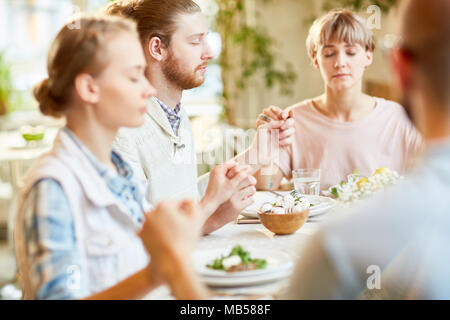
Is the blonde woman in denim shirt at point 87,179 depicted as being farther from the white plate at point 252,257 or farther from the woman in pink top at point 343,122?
the woman in pink top at point 343,122

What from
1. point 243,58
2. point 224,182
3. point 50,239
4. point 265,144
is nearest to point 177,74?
point 265,144

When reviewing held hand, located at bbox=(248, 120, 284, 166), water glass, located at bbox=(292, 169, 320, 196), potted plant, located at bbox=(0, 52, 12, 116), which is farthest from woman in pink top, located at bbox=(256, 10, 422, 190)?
potted plant, located at bbox=(0, 52, 12, 116)

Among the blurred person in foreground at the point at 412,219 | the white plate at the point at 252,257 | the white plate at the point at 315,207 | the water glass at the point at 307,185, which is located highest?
the blurred person in foreground at the point at 412,219

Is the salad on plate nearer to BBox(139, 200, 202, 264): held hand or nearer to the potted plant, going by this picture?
BBox(139, 200, 202, 264): held hand

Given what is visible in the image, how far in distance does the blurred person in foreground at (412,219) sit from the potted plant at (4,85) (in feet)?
15.1

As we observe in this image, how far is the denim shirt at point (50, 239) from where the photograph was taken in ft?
3.02

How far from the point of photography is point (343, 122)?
212 centimetres

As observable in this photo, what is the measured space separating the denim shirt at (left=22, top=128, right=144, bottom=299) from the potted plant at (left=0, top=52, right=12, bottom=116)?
13.9 feet

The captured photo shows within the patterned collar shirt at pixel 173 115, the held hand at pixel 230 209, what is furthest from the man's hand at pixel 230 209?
the patterned collar shirt at pixel 173 115

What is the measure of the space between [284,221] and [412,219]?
68cm

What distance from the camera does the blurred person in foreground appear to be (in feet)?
2.33

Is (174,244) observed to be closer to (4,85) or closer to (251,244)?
(251,244)

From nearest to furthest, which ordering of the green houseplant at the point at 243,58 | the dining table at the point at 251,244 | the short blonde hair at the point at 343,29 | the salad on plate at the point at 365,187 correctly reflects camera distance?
1. the dining table at the point at 251,244
2. the salad on plate at the point at 365,187
3. the short blonde hair at the point at 343,29
4. the green houseplant at the point at 243,58

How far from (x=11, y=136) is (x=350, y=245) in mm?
3983
